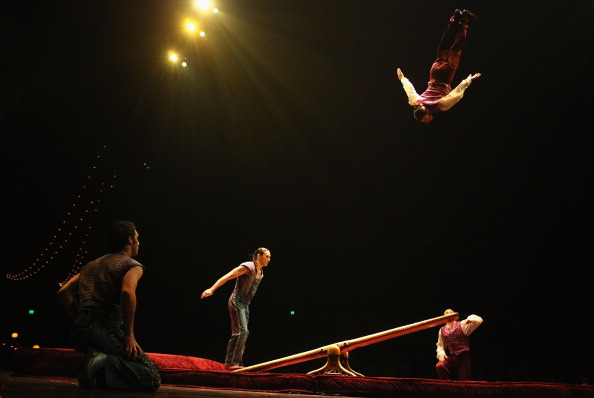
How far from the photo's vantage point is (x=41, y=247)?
8.20 metres

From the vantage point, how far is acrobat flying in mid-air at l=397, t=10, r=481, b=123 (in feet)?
17.1

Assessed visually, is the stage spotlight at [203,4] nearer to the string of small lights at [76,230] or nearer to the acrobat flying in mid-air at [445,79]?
the string of small lights at [76,230]

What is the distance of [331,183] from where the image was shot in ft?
30.7

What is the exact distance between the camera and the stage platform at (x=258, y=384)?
267 centimetres

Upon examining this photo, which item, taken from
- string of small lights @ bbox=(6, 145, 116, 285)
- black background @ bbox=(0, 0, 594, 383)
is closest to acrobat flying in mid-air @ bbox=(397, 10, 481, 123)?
black background @ bbox=(0, 0, 594, 383)

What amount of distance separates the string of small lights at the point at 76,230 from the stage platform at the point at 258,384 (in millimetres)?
4726

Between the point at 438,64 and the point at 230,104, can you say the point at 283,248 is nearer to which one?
the point at 230,104

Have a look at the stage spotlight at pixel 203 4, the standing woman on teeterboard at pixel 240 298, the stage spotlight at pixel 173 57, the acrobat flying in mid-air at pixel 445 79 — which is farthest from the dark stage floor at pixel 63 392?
the stage spotlight at pixel 173 57

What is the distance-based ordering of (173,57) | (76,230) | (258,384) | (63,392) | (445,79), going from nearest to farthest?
1. (63,392)
2. (258,384)
3. (445,79)
4. (173,57)
5. (76,230)

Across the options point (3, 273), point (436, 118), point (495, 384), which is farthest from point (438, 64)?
point (3, 273)

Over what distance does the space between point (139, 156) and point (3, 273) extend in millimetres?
3123

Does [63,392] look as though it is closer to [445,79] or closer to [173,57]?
[445,79]

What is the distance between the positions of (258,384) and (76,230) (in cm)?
635

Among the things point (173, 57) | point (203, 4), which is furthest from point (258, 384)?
point (173, 57)
